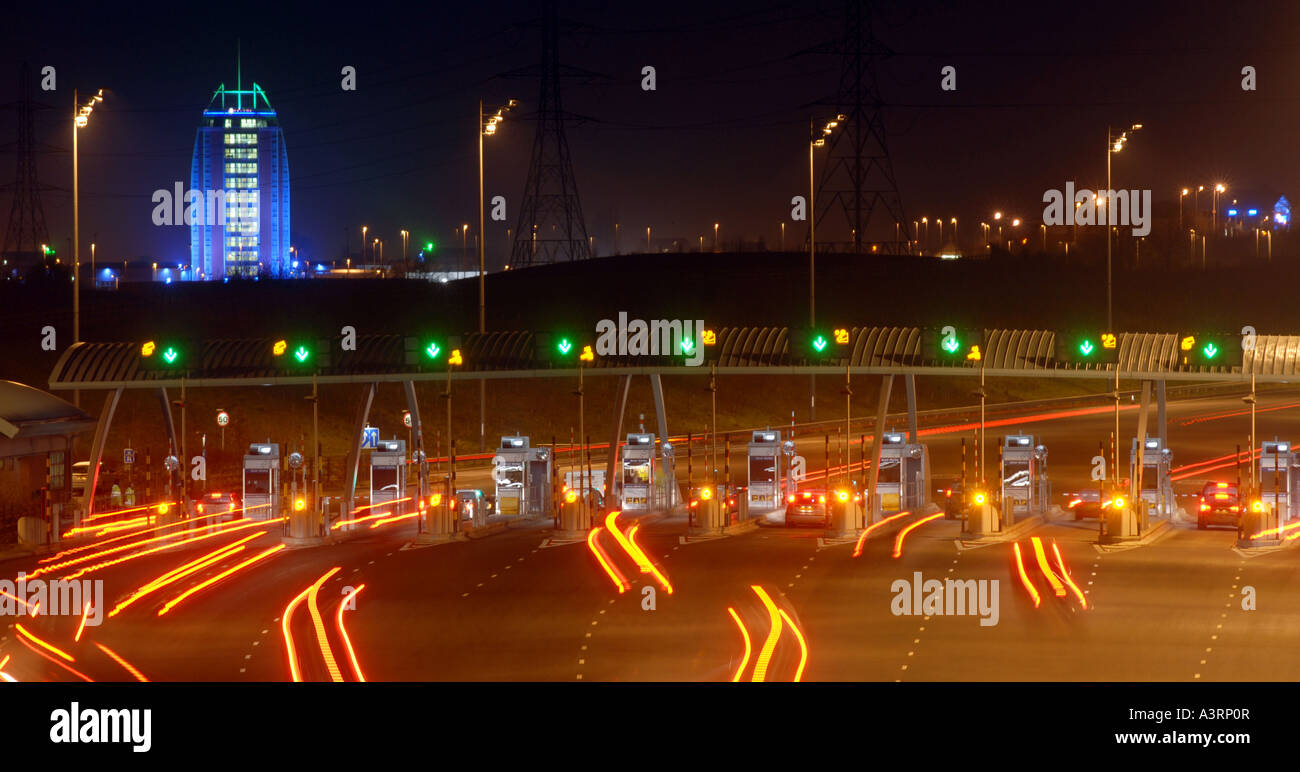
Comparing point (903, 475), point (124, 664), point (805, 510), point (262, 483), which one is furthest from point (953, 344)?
point (124, 664)

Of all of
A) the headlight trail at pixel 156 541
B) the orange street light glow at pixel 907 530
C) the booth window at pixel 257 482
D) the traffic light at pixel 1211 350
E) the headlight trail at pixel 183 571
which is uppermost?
the traffic light at pixel 1211 350

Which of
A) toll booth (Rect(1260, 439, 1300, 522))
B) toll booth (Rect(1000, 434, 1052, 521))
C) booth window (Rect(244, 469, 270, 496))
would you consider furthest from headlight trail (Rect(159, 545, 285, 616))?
toll booth (Rect(1260, 439, 1300, 522))

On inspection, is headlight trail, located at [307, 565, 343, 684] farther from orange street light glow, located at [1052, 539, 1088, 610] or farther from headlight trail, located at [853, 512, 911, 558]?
orange street light glow, located at [1052, 539, 1088, 610]

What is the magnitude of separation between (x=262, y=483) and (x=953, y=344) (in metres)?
18.4

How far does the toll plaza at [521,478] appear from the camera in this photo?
40.8 meters

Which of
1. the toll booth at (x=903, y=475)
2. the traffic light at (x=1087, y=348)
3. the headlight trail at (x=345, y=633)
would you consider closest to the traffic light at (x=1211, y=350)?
the traffic light at (x=1087, y=348)

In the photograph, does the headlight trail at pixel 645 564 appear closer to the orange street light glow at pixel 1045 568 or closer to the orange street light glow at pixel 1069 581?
the orange street light glow at pixel 1045 568

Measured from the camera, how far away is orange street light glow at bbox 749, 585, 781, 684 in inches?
842

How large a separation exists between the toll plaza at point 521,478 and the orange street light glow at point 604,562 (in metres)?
4.28

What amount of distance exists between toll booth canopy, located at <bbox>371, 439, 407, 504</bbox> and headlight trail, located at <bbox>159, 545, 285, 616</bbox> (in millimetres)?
8102

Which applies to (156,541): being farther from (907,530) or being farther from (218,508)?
(907,530)

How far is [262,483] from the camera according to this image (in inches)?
1647

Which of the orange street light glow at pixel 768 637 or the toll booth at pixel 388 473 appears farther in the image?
the toll booth at pixel 388 473
